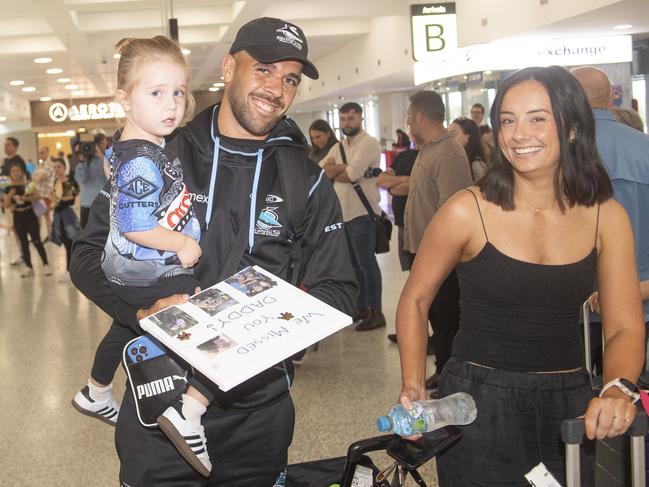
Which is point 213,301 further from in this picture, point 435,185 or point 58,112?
point 58,112

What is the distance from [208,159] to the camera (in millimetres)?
2131

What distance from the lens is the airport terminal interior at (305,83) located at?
4594mm

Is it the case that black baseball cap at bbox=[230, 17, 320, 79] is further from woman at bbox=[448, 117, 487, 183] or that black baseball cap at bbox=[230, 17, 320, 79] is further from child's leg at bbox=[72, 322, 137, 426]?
woman at bbox=[448, 117, 487, 183]

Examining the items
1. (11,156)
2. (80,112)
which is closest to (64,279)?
(11,156)

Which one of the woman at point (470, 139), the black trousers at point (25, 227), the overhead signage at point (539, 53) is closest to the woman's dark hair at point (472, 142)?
the woman at point (470, 139)

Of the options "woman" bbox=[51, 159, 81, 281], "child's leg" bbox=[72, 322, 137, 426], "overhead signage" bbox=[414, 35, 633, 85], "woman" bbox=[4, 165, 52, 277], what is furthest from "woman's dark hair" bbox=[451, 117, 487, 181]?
"woman" bbox=[4, 165, 52, 277]

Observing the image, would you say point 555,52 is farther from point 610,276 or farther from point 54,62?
point 54,62

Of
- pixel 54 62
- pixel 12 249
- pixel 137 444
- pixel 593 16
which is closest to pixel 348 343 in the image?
pixel 137 444

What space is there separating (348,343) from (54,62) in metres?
14.5

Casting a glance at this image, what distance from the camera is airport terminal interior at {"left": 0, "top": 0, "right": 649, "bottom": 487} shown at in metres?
4.59

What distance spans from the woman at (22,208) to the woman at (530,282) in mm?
9870

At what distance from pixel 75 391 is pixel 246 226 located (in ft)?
12.7

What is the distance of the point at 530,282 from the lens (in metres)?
2.01

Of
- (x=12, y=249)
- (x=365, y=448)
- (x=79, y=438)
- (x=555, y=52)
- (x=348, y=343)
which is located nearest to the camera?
(x=365, y=448)
